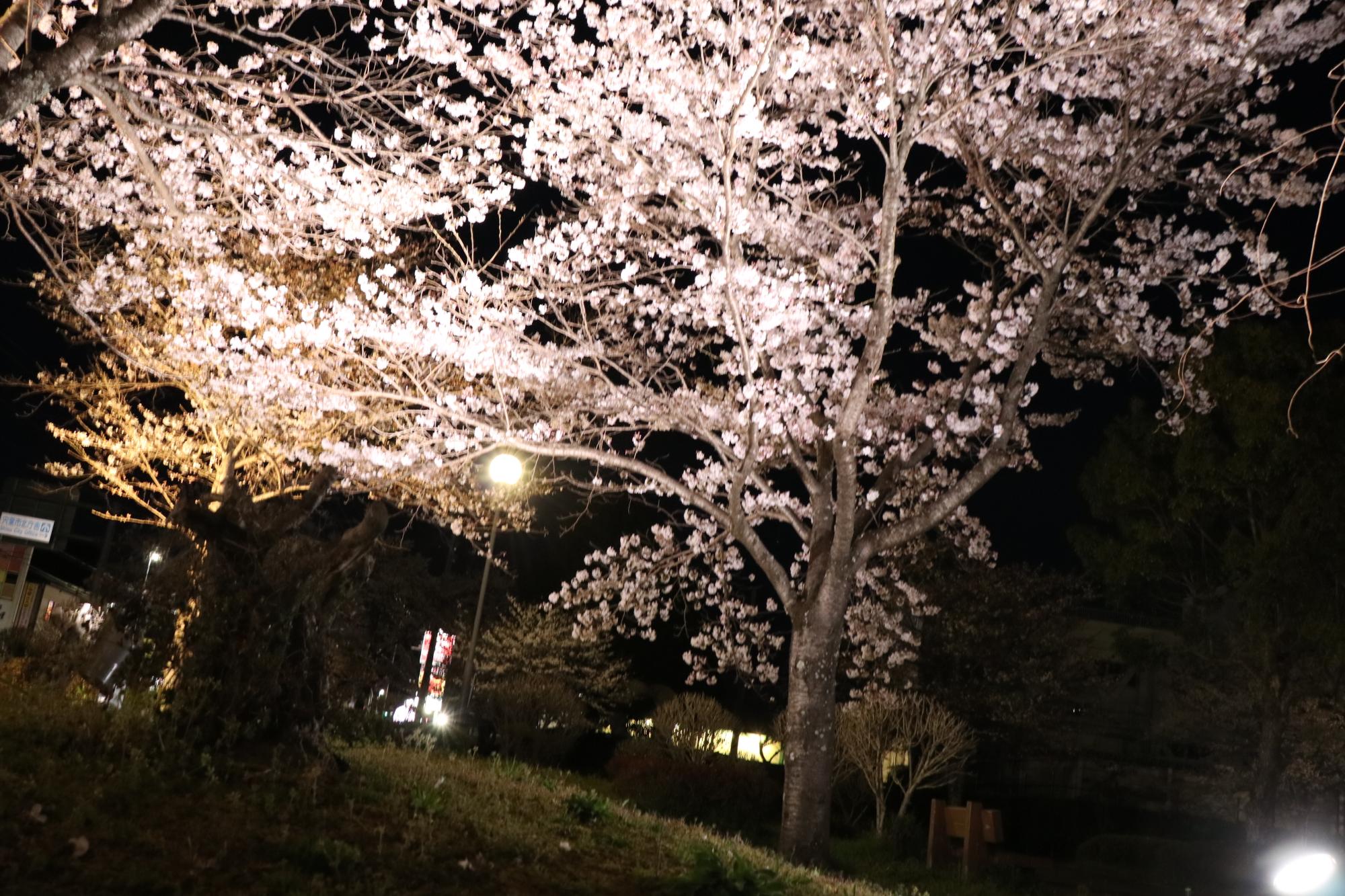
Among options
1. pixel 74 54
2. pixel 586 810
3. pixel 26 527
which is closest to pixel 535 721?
pixel 26 527

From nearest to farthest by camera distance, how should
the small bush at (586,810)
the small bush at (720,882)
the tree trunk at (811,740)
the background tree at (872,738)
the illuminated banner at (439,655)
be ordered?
the small bush at (720,882)
the small bush at (586,810)
the tree trunk at (811,740)
the background tree at (872,738)
the illuminated banner at (439,655)

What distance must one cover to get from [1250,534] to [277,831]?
21476 mm

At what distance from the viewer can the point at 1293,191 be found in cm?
1064

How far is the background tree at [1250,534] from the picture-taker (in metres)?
18.9

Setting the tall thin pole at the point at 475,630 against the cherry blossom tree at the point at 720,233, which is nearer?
the cherry blossom tree at the point at 720,233

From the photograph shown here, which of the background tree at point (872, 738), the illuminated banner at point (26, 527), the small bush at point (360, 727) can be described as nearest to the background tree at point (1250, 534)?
the background tree at point (872, 738)

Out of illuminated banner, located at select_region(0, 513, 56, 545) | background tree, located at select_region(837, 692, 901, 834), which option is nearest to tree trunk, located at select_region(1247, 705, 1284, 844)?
background tree, located at select_region(837, 692, 901, 834)

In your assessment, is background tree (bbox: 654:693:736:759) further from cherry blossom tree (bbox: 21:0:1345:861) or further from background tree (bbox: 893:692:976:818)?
cherry blossom tree (bbox: 21:0:1345:861)

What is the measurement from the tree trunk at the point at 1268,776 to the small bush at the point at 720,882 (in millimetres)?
19062

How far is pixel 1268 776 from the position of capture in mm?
21219

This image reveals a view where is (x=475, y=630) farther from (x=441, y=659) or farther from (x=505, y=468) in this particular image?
(x=441, y=659)

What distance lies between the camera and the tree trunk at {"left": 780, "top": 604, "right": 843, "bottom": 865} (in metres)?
10.4

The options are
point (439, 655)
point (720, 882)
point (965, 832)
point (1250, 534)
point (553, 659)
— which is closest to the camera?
point (720, 882)

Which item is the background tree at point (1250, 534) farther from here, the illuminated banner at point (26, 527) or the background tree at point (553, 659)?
the illuminated banner at point (26, 527)
